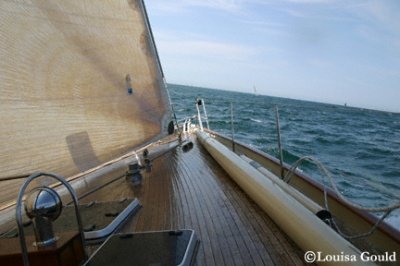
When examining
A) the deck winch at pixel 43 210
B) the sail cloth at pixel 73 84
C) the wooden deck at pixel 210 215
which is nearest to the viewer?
the deck winch at pixel 43 210

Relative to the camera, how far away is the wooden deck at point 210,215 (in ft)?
6.28

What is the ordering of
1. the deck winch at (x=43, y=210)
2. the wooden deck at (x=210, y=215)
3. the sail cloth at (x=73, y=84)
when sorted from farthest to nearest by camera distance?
the sail cloth at (x=73, y=84)
the wooden deck at (x=210, y=215)
the deck winch at (x=43, y=210)

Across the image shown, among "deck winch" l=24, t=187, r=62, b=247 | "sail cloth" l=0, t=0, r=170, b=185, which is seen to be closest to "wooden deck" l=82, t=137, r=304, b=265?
"sail cloth" l=0, t=0, r=170, b=185

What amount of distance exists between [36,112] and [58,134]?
0.27m

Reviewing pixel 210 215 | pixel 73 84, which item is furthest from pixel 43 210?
pixel 73 84

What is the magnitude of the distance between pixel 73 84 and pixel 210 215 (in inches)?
64.1

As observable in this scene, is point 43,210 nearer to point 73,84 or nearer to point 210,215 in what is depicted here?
point 210,215

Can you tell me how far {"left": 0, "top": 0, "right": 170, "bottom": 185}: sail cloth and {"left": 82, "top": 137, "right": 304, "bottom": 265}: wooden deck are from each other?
501 mm

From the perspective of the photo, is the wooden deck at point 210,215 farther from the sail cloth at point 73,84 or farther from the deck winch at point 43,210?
the deck winch at point 43,210

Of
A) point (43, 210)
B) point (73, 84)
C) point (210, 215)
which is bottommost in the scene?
point (210, 215)

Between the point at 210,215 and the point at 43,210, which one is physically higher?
the point at 43,210

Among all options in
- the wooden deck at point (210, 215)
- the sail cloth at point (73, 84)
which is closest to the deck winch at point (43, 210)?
the sail cloth at point (73, 84)

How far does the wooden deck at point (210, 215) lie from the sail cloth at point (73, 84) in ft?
1.64

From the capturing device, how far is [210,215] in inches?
98.8
